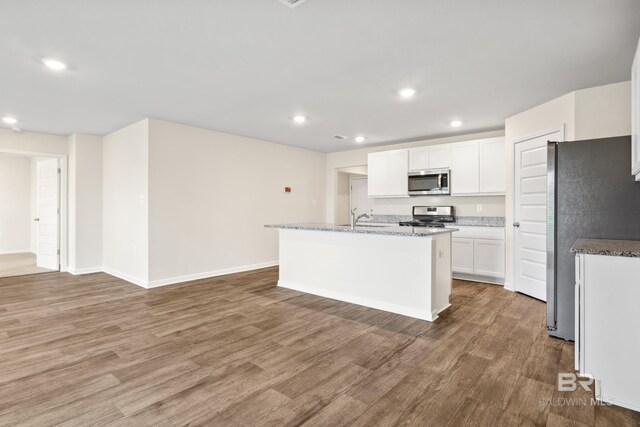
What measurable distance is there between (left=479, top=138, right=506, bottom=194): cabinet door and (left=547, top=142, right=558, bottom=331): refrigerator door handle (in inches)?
86.9

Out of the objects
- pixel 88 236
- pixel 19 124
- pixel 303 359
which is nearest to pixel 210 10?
pixel 303 359

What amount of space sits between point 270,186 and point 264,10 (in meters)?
4.44

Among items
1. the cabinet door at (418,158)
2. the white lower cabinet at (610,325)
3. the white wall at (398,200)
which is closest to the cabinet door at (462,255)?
the white wall at (398,200)

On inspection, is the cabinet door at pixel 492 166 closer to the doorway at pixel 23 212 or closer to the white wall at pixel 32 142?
the white wall at pixel 32 142

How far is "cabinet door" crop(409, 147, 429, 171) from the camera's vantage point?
229 inches

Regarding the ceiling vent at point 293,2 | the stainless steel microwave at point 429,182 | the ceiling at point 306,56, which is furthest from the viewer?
the stainless steel microwave at point 429,182

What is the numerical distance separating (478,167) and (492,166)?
211 mm

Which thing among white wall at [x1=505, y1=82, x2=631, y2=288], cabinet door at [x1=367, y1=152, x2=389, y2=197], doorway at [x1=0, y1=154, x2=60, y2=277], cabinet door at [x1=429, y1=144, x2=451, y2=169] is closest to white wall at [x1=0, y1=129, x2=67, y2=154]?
doorway at [x1=0, y1=154, x2=60, y2=277]

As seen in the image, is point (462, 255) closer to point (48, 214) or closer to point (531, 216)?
point (531, 216)

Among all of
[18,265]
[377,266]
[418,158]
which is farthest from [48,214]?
[418,158]

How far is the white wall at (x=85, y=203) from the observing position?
5.65 metres

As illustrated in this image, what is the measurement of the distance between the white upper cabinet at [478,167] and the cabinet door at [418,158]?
0.46 m

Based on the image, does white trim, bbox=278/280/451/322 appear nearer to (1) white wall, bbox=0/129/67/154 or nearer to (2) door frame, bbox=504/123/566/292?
(2) door frame, bbox=504/123/566/292

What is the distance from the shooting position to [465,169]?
213 inches
